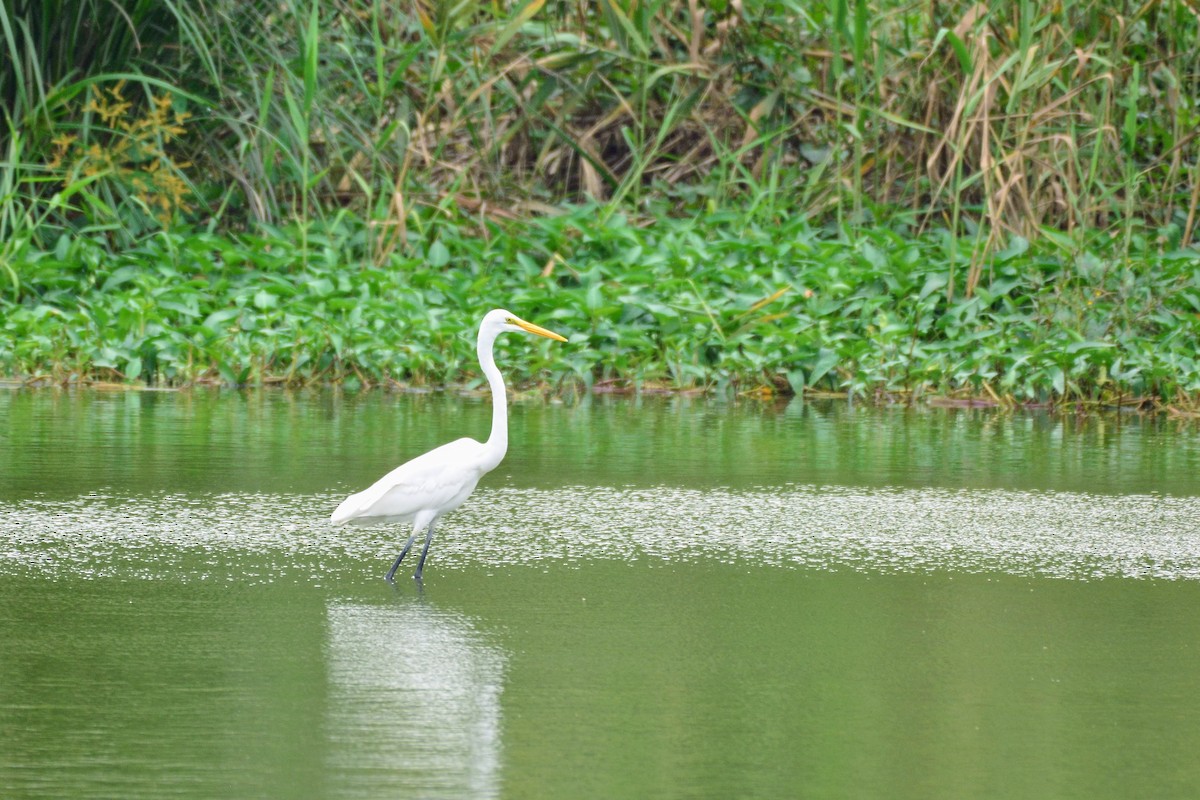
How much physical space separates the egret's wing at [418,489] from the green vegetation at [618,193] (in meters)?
5.39

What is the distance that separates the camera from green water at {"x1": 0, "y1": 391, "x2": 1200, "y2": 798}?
3.73m

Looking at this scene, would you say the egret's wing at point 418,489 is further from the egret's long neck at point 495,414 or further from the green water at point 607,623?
the green water at point 607,623

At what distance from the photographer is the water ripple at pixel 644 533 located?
593cm

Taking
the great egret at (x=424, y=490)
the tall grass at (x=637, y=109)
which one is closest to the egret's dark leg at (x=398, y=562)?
the great egret at (x=424, y=490)

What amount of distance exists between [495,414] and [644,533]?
732 mm

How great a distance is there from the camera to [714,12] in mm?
14852

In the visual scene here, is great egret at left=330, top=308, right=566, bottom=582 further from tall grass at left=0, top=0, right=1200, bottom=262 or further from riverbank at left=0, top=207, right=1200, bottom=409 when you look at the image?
tall grass at left=0, top=0, right=1200, bottom=262

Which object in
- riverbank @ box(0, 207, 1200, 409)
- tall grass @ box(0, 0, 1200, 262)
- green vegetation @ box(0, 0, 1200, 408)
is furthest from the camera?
tall grass @ box(0, 0, 1200, 262)

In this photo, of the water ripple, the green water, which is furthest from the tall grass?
the water ripple

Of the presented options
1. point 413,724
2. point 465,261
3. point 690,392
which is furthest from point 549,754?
point 465,261

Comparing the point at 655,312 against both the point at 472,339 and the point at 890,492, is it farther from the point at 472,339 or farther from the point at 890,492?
the point at 890,492

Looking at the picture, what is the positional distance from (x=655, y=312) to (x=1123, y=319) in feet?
9.47

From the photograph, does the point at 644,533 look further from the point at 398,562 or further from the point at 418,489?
the point at 398,562

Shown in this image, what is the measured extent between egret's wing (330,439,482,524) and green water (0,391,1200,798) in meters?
0.20
